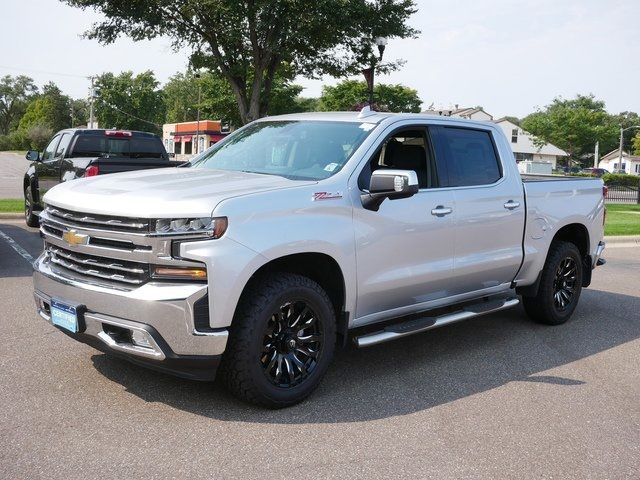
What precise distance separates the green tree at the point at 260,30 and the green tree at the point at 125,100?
83.8 metres

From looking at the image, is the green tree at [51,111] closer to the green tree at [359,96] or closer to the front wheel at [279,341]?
the green tree at [359,96]

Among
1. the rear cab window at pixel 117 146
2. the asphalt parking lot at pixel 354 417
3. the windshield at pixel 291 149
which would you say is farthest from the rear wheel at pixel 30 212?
the windshield at pixel 291 149

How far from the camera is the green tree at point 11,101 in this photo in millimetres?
166500

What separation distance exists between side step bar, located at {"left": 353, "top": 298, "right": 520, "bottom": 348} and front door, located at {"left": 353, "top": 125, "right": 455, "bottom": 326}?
13 cm

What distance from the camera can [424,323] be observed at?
209 inches

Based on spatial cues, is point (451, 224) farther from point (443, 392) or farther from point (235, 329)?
point (235, 329)

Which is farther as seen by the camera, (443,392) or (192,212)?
(443,392)

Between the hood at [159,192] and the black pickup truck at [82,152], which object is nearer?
the hood at [159,192]

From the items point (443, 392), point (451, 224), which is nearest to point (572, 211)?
point (451, 224)

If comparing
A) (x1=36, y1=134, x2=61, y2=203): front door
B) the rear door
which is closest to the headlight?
the rear door

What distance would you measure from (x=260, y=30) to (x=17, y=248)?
1345 centimetres

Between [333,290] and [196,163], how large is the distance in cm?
182

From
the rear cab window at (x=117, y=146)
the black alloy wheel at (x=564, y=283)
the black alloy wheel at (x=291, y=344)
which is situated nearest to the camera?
the black alloy wheel at (x=291, y=344)

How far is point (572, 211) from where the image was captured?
275 inches
